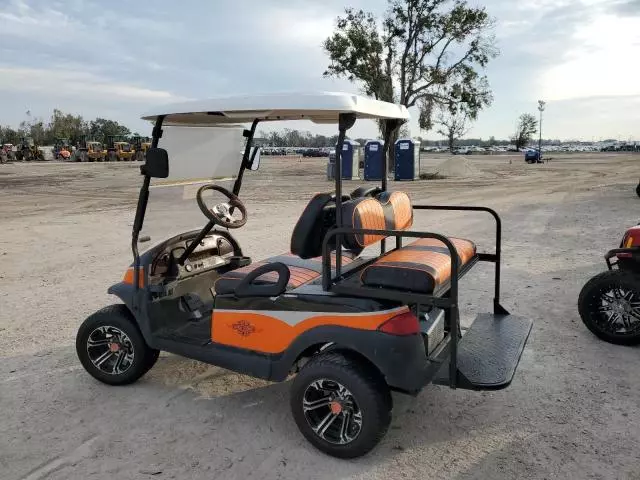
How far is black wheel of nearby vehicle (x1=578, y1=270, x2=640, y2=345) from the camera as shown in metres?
4.08

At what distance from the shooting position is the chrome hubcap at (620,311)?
4.09 metres

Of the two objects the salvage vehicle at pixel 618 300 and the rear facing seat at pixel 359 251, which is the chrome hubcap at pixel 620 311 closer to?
the salvage vehicle at pixel 618 300

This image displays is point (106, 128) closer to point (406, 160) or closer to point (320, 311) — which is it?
point (406, 160)

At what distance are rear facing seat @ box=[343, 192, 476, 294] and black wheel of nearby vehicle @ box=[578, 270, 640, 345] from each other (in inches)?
50.6

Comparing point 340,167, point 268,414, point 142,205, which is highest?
point 340,167

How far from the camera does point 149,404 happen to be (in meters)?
3.28

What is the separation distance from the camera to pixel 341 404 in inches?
106

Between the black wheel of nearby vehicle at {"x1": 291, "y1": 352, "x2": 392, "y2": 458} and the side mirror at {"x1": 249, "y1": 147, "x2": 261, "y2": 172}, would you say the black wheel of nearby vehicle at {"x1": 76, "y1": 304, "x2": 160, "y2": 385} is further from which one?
the side mirror at {"x1": 249, "y1": 147, "x2": 261, "y2": 172}

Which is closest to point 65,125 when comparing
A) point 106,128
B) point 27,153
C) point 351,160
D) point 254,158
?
point 106,128

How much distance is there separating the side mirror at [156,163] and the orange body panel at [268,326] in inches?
34.4

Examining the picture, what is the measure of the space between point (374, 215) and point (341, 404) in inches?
43.0

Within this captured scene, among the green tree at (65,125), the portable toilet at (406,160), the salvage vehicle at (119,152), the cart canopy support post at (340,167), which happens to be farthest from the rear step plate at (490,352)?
the green tree at (65,125)

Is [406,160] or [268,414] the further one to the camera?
[406,160]

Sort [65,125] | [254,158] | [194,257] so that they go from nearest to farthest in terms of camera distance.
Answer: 1. [194,257]
2. [254,158]
3. [65,125]
